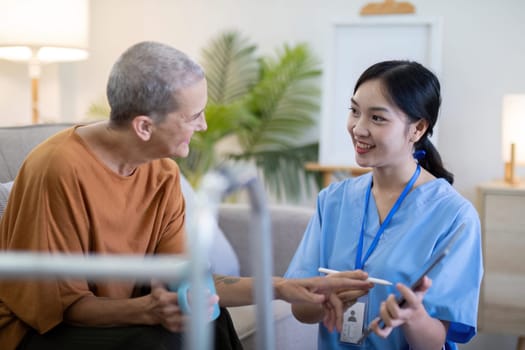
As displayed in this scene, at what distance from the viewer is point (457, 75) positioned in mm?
3393

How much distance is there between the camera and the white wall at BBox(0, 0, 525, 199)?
3.35 meters

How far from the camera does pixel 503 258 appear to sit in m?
2.87

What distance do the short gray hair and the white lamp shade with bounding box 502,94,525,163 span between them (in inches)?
68.6

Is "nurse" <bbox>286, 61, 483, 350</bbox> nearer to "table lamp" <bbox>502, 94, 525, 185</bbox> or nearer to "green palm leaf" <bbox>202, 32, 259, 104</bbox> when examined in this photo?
"table lamp" <bbox>502, 94, 525, 185</bbox>

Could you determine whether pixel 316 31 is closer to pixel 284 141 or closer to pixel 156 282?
pixel 284 141

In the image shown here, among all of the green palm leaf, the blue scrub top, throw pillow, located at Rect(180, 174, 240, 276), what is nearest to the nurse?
the blue scrub top

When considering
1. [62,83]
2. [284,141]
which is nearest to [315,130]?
[284,141]

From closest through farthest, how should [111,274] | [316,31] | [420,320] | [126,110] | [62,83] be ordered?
[111,274] < [420,320] < [126,110] < [316,31] < [62,83]

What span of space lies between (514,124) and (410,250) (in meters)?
1.55

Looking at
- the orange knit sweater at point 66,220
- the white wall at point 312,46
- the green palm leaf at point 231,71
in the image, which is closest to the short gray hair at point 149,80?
the orange knit sweater at point 66,220

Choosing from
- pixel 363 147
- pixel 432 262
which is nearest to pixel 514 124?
pixel 363 147

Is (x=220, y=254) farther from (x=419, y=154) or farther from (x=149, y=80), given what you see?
(x=149, y=80)

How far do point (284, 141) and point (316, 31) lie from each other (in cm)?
58

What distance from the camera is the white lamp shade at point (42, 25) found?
3.11 m
